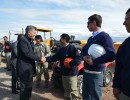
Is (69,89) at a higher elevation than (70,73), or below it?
below

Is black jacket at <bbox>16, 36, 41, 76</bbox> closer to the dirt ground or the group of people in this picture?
the group of people

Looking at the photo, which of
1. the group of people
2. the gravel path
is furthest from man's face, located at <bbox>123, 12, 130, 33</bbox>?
the gravel path

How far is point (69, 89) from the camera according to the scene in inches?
262

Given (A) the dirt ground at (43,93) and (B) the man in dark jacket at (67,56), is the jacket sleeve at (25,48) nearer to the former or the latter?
(B) the man in dark jacket at (67,56)

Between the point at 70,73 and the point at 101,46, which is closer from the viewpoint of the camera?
the point at 101,46

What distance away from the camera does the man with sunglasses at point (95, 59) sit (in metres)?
4.77

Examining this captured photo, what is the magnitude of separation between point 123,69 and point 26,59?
3.45 metres

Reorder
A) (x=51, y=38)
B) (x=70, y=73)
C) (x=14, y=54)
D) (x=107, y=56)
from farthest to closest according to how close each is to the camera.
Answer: (x=51, y=38) → (x=14, y=54) → (x=70, y=73) → (x=107, y=56)

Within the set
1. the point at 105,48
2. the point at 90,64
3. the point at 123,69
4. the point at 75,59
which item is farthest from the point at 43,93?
the point at 123,69

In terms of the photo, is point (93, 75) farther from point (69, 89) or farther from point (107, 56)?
point (69, 89)

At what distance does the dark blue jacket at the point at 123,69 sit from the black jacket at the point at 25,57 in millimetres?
3123

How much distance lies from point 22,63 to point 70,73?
121 cm

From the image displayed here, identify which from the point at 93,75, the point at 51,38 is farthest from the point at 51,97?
the point at 51,38

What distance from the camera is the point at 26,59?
6.70 metres
